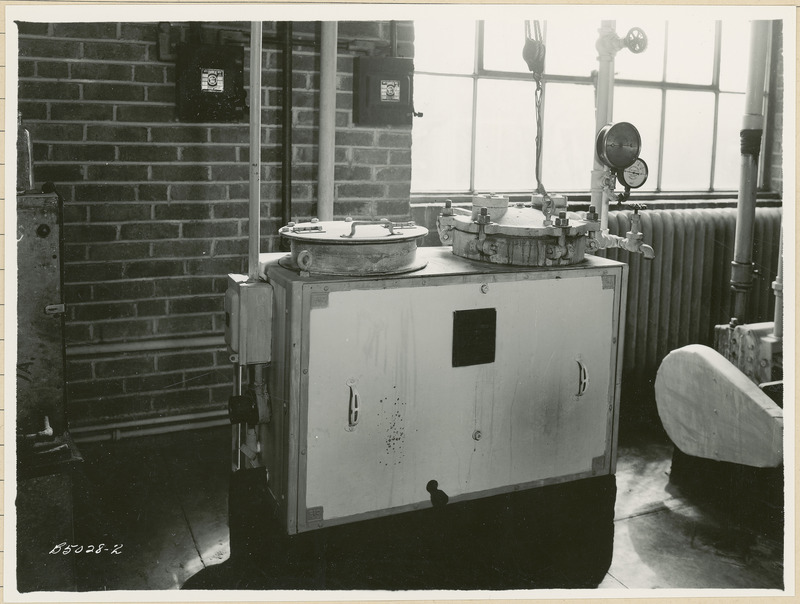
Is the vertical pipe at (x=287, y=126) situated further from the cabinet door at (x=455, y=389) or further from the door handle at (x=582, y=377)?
the door handle at (x=582, y=377)

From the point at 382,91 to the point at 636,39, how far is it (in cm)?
106

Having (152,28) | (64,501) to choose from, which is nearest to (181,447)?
(64,501)

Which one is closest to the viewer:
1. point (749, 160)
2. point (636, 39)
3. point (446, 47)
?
point (636, 39)

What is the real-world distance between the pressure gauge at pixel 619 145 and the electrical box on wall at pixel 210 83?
4.73ft

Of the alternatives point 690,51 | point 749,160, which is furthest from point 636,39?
point 690,51

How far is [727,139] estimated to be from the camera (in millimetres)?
4793

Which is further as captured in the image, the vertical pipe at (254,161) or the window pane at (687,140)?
the window pane at (687,140)

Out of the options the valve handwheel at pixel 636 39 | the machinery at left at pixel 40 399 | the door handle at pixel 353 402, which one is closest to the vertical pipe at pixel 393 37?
the valve handwheel at pixel 636 39

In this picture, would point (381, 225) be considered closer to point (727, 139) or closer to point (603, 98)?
point (603, 98)

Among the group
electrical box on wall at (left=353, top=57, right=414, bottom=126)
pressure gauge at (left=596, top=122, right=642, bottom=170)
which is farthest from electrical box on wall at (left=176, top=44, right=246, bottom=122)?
pressure gauge at (left=596, top=122, right=642, bottom=170)

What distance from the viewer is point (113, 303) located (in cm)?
321

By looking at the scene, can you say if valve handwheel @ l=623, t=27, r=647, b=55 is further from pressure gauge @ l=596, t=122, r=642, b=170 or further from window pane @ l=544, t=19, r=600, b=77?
window pane @ l=544, t=19, r=600, b=77

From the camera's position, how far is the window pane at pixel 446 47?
3.82 metres

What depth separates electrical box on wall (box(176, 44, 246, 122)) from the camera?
122 inches
